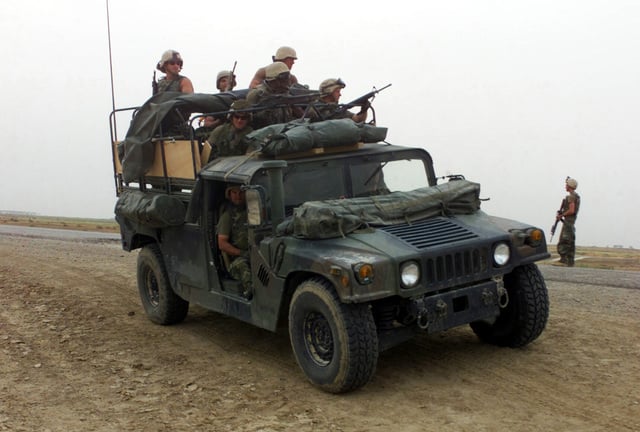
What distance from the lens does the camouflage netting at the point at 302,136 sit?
628 centimetres

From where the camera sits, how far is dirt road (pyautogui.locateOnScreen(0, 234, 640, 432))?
5.07m

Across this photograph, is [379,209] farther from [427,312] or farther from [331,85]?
[331,85]

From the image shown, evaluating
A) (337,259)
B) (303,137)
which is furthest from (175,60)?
(337,259)

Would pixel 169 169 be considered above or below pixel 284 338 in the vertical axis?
above

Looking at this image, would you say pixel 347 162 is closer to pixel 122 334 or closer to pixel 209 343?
pixel 209 343

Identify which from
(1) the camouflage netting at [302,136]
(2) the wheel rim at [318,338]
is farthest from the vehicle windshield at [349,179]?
(2) the wheel rim at [318,338]

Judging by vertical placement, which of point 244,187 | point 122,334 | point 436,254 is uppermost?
point 244,187

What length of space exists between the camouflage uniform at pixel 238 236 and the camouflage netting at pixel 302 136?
618 mm

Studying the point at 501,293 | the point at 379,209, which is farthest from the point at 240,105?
the point at 501,293

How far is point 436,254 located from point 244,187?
167 centimetres

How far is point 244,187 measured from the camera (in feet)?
19.9

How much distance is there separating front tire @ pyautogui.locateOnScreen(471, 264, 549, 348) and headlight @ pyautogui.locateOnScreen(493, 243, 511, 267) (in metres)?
0.47

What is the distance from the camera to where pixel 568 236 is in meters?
13.1

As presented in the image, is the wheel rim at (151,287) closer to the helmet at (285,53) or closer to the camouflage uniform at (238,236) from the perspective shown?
the camouflage uniform at (238,236)
